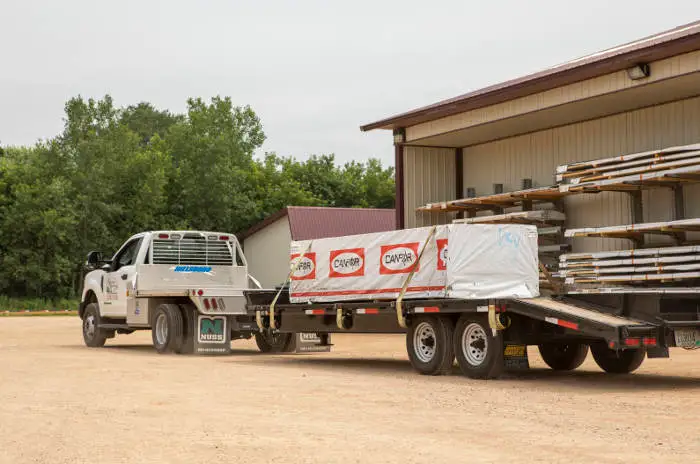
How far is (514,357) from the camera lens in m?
15.1

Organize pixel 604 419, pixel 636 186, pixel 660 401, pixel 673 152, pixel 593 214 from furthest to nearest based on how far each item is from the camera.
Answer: pixel 593 214 → pixel 636 186 → pixel 673 152 → pixel 660 401 → pixel 604 419

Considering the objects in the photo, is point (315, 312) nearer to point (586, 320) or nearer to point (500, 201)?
point (586, 320)

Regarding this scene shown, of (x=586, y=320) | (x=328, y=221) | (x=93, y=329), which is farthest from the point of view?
(x=328, y=221)

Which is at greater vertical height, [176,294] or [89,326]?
[176,294]

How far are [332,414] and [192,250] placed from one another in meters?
12.6

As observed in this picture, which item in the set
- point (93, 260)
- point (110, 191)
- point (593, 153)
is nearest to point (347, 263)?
point (593, 153)

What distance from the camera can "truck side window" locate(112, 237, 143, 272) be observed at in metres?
23.0

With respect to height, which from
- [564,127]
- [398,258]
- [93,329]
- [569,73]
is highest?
[569,73]

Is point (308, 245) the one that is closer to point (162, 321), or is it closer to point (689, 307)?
point (162, 321)

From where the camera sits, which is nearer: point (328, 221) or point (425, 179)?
point (425, 179)

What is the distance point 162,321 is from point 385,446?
13.6 metres

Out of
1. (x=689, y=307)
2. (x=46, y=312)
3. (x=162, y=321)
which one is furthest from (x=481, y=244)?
(x=46, y=312)

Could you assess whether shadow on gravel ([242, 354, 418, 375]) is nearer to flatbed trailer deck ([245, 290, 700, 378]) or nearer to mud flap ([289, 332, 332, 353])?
flatbed trailer deck ([245, 290, 700, 378])

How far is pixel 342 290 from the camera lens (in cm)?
1758
